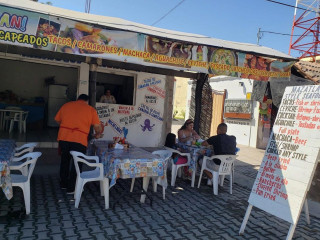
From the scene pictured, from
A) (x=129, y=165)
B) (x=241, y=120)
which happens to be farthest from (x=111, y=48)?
(x=241, y=120)

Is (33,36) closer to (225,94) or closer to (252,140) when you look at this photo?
(252,140)

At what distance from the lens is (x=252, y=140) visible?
11688mm

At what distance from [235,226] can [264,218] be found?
0.70 m

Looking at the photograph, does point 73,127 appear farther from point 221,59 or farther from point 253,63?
point 253,63

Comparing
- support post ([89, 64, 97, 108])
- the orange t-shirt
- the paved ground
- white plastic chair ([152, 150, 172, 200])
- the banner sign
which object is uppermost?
the banner sign

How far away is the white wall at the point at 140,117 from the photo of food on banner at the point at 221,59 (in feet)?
11.7

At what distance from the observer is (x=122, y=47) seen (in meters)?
4.45

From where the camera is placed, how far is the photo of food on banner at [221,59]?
Result: 5.20 metres

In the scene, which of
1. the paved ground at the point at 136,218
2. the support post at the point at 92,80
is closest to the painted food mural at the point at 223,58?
the support post at the point at 92,80

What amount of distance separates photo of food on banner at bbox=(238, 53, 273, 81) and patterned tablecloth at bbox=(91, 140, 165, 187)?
2.63m

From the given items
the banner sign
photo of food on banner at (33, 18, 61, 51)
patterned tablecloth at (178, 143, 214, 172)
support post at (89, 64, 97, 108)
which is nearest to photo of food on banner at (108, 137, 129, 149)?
support post at (89, 64, 97, 108)

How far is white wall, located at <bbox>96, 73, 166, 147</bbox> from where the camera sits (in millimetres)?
8031

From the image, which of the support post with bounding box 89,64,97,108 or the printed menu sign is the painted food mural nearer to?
the printed menu sign

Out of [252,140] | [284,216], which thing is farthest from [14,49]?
[252,140]
